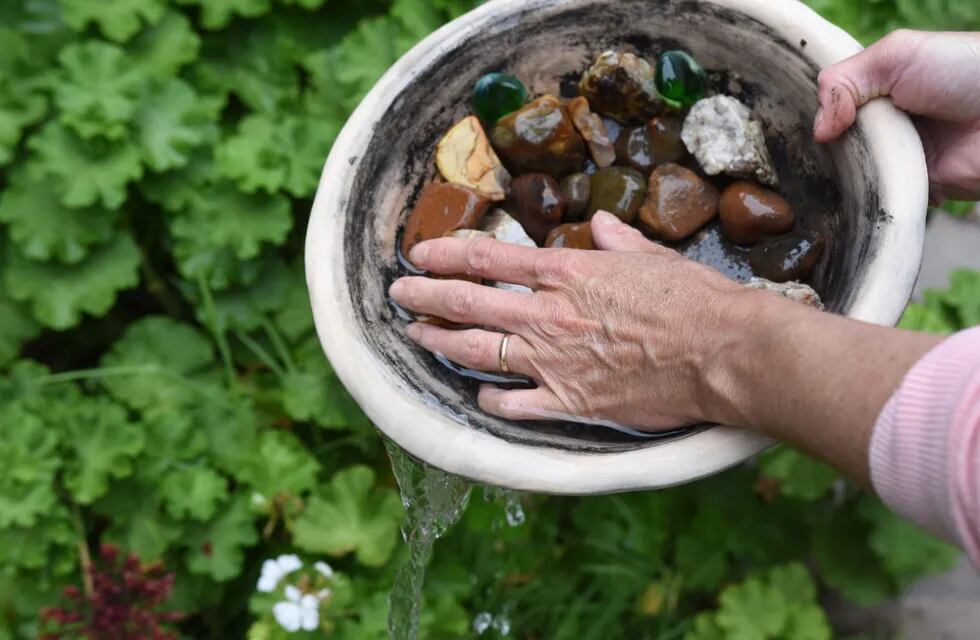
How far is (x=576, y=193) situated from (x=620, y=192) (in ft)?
0.24

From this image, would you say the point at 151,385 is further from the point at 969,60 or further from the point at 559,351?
the point at 969,60

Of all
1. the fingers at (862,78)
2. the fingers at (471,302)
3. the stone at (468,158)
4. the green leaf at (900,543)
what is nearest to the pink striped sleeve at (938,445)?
the fingers at (862,78)

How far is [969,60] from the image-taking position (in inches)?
44.0

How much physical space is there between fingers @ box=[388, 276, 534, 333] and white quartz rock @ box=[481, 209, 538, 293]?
0.35 ft

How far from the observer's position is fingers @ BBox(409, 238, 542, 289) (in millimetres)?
1212

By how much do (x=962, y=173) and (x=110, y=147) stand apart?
176 cm

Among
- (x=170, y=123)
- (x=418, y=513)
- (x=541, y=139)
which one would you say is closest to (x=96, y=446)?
(x=170, y=123)

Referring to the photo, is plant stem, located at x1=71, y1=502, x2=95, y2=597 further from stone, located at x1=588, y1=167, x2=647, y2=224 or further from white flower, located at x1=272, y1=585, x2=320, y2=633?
stone, located at x1=588, y1=167, x2=647, y2=224

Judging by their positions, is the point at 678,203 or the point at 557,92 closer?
the point at 678,203

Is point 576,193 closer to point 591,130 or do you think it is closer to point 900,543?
point 591,130

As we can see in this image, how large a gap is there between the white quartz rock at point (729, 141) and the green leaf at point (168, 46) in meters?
1.36

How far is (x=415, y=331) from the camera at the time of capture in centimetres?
127

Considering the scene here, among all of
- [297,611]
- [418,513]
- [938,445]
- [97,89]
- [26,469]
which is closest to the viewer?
[938,445]

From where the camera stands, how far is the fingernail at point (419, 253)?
1.26 meters
